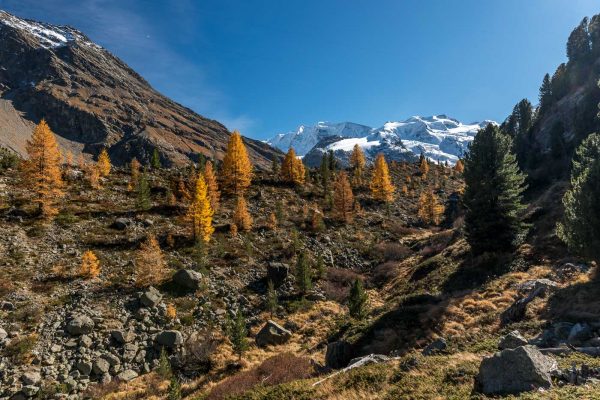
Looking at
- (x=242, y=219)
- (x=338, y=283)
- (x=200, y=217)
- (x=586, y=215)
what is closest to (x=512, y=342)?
(x=586, y=215)

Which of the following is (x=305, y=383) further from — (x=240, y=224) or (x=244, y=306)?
(x=240, y=224)

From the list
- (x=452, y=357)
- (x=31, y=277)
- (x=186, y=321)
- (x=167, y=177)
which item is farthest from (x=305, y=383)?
(x=167, y=177)

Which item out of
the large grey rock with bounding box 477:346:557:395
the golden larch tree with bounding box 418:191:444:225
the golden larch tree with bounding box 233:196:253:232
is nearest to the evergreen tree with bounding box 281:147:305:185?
the golden larch tree with bounding box 418:191:444:225

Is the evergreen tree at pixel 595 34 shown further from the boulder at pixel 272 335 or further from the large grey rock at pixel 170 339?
the large grey rock at pixel 170 339

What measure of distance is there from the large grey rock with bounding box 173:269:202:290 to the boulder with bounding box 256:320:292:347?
987 cm

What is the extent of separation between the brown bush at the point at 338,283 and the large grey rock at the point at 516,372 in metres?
28.8

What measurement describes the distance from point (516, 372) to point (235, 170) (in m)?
62.8

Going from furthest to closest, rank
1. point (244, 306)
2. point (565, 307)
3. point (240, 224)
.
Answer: point (240, 224) → point (244, 306) → point (565, 307)

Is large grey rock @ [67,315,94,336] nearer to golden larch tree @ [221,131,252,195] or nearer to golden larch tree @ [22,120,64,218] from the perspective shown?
golden larch tree @ [22,120,64,218]

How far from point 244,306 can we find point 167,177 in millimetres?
46081

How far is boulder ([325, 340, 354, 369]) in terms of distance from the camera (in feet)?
63.6

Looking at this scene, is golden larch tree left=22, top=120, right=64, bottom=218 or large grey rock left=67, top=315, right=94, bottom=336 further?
golden larch tree left=22, top=120, right=64, bottom=218

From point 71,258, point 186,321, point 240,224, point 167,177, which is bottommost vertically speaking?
point 186,321

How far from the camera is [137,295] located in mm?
33062
